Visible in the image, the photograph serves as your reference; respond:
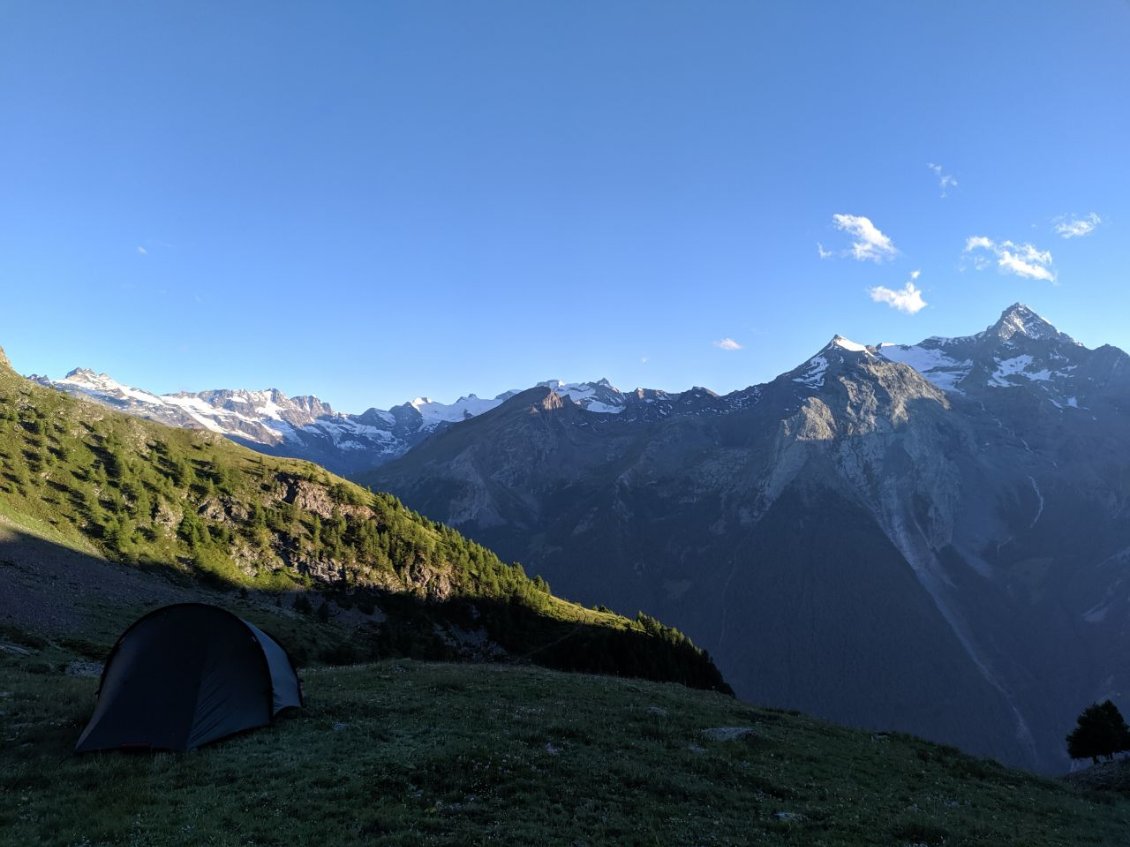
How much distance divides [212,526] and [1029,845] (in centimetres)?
12725

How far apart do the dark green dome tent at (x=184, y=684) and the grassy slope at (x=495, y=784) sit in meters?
0.98

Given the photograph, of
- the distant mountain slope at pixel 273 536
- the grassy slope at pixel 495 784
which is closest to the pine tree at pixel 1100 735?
the grassy slope at pixel 495 784

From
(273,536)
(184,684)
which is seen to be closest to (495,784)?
(184,684)

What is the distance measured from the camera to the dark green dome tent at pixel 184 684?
22.5m

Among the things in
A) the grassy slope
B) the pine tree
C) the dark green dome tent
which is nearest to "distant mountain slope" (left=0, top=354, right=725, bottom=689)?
the grassy slope

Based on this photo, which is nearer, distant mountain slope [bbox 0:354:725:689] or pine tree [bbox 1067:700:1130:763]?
pine tree [bbox 1067:700:1130:763]

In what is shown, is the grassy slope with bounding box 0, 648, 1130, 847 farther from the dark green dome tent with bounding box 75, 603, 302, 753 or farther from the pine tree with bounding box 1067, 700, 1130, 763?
the pine tree with bounding box 1067, 700, 1130, 763

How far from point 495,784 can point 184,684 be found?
1338 centimetres

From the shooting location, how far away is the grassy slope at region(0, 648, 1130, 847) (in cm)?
1642

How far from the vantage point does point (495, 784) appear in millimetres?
20312

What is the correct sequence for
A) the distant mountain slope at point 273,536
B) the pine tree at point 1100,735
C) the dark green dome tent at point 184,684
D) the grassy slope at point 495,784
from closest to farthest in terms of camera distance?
the grassy slope at point 495,784 < the dark green dome tent at point 184,684 < the pine tree at point 1100,735 < the distant mountain slope at point 273,536

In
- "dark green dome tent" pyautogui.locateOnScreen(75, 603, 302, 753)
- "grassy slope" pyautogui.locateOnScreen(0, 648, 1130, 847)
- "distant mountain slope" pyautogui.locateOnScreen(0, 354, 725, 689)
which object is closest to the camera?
"grassy slope" pyautogui.locateOnScreen(0, 648, 1130, 847)

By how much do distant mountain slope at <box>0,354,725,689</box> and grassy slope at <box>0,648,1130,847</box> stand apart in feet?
206

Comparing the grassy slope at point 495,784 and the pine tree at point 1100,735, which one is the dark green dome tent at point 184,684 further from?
the pine tree at point 1100,735
